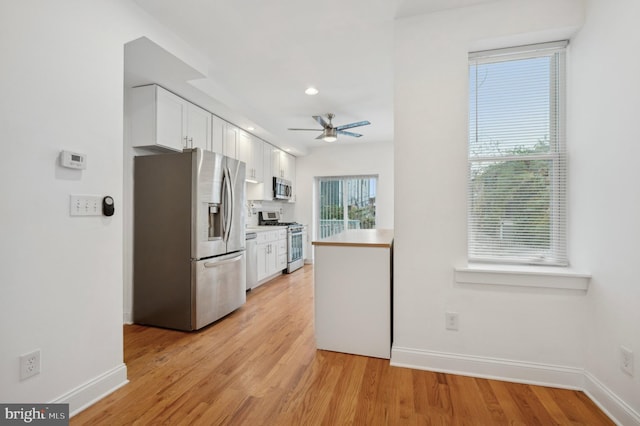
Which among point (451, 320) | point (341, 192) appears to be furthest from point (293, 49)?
point (341, 192)

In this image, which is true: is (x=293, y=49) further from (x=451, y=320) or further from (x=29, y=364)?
(x=29, y=364)

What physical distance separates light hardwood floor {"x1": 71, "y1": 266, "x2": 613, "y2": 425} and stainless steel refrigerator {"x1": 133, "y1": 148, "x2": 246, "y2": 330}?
13.9 inches

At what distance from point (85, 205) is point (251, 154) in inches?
123

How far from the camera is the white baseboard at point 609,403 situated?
1453mm

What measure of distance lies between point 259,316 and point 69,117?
7.71 ft

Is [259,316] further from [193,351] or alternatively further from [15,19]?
[15,19]

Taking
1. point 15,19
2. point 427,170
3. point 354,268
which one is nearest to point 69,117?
point 15,19

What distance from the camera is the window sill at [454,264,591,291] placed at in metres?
1.81

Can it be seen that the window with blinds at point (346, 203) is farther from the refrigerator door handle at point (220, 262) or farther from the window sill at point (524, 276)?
the window sill at point (524, 276)

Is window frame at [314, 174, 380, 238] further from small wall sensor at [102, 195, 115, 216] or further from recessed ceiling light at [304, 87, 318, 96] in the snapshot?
small wall sensor at [102, 195, 115, 216]

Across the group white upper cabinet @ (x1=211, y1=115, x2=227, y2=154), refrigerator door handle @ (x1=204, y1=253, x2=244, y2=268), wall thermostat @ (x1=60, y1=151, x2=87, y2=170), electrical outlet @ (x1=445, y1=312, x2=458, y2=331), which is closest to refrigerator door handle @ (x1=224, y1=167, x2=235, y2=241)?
refrigerator door handle @ (x1=204, y1=253, x2=244, y2=268)

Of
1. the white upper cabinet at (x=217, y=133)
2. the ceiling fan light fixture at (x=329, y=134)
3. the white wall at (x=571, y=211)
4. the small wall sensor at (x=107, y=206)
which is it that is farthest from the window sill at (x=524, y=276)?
the white upper cabinet at (x=217, y=133)

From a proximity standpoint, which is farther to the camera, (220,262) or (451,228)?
(220,262)

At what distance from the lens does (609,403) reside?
1.59m
